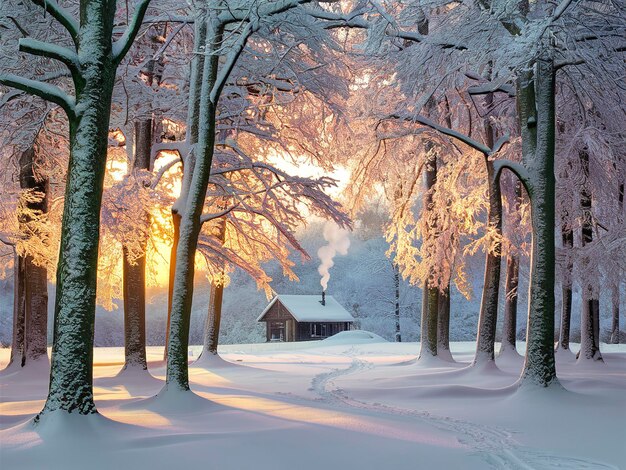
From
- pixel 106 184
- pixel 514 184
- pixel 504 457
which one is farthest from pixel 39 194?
pixel 514 184

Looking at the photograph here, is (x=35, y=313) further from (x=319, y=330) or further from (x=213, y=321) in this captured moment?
(x=319, y=330)

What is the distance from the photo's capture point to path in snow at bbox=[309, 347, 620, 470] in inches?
253

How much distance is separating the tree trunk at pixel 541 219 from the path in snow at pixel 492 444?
2.60 metres

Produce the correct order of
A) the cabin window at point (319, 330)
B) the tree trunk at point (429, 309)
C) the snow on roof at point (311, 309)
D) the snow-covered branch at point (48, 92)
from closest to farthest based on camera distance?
the snow-covered branch at point (48, 92), the tree trunk at point (429, 309), the snow on roof at point (311, 309), the cabin window at point (319, 330)

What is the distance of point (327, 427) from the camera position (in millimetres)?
7516

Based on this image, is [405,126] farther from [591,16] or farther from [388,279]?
[388,279]

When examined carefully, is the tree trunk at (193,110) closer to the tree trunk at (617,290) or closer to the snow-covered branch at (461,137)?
the snow-covered branch at (461,137)

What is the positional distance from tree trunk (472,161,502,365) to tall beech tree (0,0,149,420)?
10382 millimetres

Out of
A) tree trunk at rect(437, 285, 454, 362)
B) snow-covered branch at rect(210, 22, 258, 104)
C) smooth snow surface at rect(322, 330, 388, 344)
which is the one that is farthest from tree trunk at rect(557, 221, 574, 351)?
smooth snow surface at rect(322, 330, 388, 344)

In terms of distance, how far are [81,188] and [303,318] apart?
111 ft

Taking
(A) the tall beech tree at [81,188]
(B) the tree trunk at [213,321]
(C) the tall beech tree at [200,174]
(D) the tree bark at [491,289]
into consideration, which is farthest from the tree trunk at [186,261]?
(B) the tree trunk at [213,321]

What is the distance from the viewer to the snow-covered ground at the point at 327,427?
238 inches

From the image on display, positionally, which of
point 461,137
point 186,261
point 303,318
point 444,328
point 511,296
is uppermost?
point 461,137

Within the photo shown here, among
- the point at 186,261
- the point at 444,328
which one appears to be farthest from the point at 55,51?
the point at 444,328
